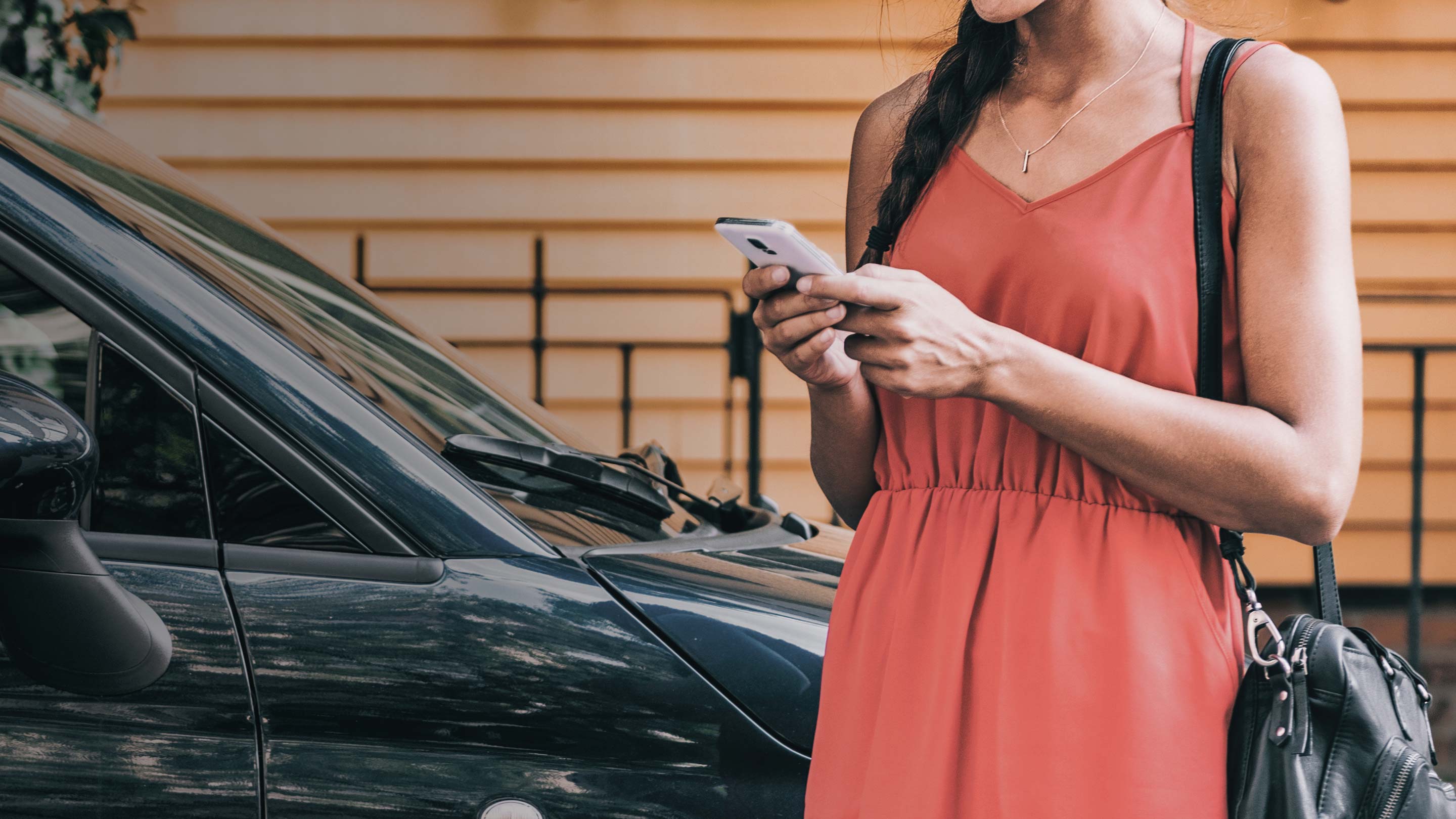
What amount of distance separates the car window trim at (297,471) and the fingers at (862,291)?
0.73 meters

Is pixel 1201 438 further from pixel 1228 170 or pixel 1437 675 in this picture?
pixel 1437 675

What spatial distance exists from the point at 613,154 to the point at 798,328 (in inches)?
198

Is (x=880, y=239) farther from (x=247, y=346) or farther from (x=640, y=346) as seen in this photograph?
(x=640, y=346)

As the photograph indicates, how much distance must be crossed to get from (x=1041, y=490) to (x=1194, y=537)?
0.15 meters

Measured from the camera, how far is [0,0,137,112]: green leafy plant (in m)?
3.29

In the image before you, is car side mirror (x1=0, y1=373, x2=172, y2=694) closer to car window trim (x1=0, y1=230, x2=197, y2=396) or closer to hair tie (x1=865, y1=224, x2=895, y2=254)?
car window trim (x1=0, y1=230, x2=197, y2=396)

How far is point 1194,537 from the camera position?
1.22 meters

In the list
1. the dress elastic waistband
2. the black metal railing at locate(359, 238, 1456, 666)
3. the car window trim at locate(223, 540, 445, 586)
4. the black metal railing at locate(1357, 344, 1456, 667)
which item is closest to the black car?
the car window trim at locate(223, 540, 445, 586)

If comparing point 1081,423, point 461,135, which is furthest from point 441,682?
point 461,135

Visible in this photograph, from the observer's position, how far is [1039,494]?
4.10 ft

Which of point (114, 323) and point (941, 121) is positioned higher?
point (941, 121)

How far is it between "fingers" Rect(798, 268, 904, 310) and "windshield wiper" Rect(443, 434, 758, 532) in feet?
2.75

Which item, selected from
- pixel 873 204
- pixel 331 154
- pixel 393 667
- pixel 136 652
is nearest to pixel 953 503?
pixel 873 204

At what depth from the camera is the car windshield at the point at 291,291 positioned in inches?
69.2
